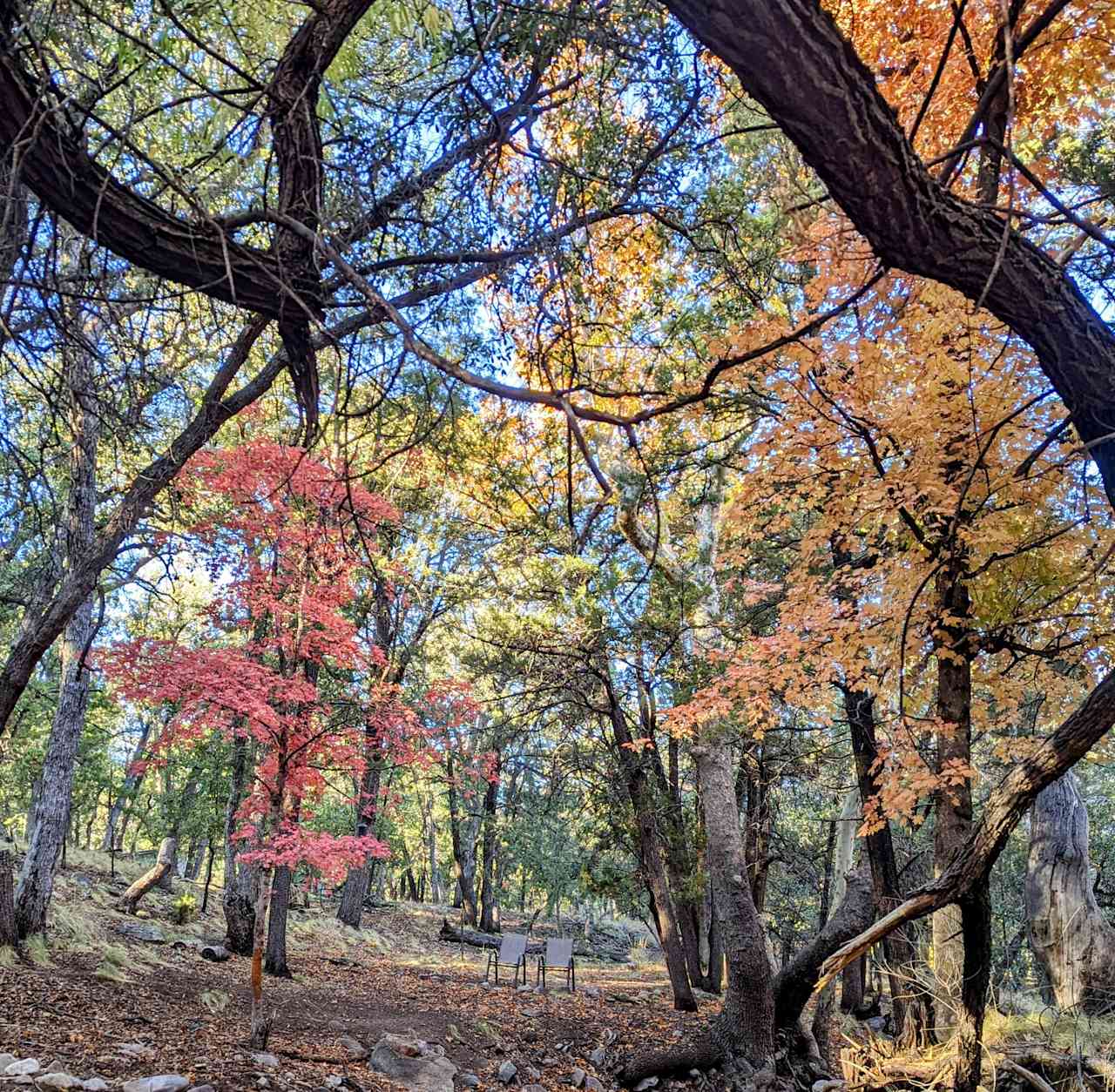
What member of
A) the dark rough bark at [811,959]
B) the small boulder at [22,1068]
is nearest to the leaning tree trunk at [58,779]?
the small boulder at [22,1068]

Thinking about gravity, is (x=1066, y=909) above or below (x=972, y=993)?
below

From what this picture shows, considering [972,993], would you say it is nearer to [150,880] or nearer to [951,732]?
[951,732]

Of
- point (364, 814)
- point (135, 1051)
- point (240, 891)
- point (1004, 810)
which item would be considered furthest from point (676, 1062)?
point (240, 891)

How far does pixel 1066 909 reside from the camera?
766 cm

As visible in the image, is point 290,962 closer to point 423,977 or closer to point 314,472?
point 423,977

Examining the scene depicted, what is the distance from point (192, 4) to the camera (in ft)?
10.3

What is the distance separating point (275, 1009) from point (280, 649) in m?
3.38

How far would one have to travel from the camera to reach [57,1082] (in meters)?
3.11

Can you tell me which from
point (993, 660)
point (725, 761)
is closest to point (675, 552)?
point (725, 761)

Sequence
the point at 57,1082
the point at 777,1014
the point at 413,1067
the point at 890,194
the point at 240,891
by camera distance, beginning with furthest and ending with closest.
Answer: the point at 240,891
the point at 777,1014
the point at 413,1067
the point at 57,1082
the point at 890,194

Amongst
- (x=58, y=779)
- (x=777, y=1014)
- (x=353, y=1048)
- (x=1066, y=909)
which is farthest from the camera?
(x=1066, y=909)

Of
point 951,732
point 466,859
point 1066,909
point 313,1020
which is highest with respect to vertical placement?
point 951,732

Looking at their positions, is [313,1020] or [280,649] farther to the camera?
[280,649]

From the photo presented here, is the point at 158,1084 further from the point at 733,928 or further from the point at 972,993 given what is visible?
the point at 733,928
